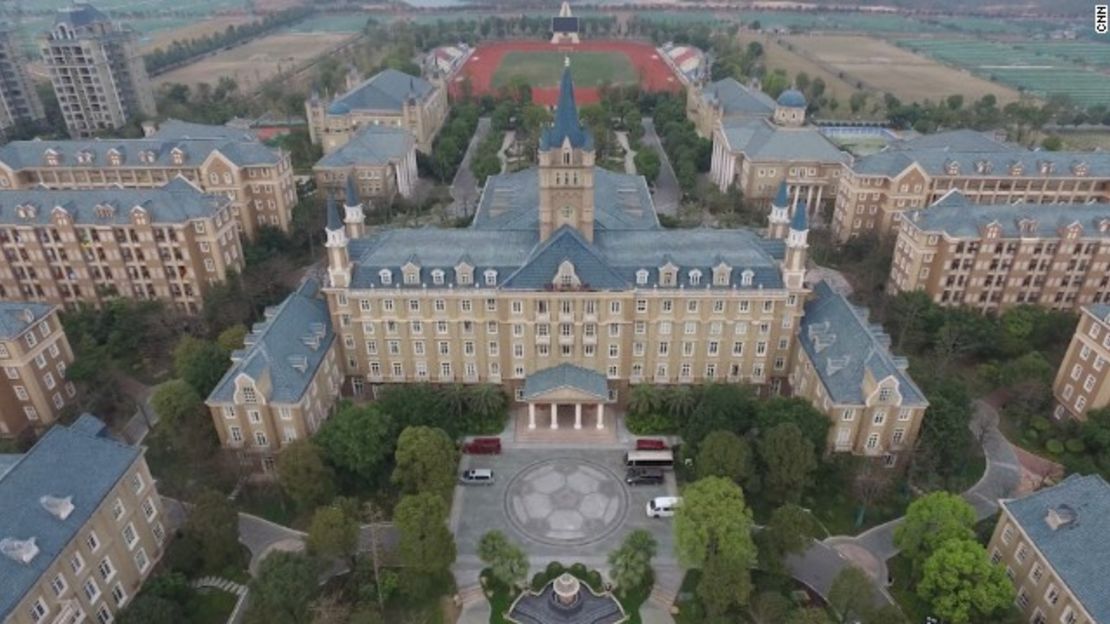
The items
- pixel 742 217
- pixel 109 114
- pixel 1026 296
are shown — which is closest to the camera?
pixel 1026 296

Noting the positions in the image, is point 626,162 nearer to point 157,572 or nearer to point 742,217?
point 742,217

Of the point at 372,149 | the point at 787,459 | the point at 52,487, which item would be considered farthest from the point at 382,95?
the point at 787,459

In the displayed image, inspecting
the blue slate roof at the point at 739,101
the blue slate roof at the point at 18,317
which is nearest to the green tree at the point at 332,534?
the blue slate roof at the point at 18,317

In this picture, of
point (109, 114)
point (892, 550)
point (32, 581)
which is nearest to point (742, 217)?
point (892, 550)

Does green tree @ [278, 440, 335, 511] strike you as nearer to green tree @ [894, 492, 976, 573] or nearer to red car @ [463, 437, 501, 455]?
red car @ [463, 437, 501, 455]

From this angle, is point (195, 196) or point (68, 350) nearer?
point (68, 350)

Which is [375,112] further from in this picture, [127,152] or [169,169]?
[127,152]

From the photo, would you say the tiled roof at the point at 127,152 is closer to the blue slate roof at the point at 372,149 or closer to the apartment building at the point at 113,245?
the blue slate roof at the point at 372,149
